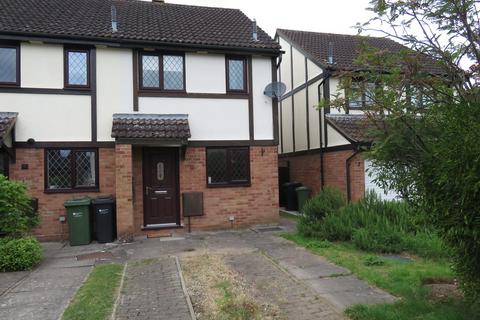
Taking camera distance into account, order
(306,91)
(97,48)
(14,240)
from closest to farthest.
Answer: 1. (14,240)
2. (97,48)
3. (306,91)

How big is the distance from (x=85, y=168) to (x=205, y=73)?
14.1ft

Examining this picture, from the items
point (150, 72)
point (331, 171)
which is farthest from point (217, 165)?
point (331, 171)

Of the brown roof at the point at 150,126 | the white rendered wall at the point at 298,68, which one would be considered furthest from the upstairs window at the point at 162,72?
the white rendered wall at the point at 298,68

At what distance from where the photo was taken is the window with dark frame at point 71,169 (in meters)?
10.6

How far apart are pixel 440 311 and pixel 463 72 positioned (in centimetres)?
275

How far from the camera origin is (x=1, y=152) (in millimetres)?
10242

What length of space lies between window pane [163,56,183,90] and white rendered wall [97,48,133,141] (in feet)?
3.19

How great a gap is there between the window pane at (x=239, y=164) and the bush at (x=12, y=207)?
219 inches

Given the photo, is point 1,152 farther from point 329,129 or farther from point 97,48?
point 329,129

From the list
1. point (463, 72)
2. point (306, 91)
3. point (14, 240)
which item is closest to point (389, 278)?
point (463, 72)

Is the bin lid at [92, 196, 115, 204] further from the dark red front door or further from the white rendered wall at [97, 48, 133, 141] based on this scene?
the white rendered wall at [97, 48, 133, 141]

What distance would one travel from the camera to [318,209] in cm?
1002

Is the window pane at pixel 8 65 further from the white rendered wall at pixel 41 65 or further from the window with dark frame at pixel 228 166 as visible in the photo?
the window with dark frame at pixel 228 166

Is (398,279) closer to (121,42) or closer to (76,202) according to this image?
(76,202)
